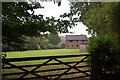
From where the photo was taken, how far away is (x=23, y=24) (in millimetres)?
4270

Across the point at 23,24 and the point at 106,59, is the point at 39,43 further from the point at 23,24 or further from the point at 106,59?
the point at 23,24

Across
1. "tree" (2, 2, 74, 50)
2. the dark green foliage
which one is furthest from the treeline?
the dark green foliage

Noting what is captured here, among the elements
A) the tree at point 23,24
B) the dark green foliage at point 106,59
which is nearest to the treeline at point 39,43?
the tree at point 23,24

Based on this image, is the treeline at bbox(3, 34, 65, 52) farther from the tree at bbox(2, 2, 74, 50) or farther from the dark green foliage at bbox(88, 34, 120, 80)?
the dark green foliage at bbox(88, 34, 120, 80)

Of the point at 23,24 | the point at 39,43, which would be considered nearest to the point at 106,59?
the point at 23,24

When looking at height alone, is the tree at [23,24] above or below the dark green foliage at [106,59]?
above

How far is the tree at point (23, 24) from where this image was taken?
400cm

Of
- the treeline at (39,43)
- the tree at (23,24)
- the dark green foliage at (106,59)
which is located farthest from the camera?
the dark green foliage at (106,59)

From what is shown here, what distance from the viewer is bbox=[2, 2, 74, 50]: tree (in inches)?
158

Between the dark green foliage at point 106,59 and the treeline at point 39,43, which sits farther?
the dark green foliage at point 106,59

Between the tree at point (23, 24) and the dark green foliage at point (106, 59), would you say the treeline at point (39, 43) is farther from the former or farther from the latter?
the dark green foliage at point (106, 59)

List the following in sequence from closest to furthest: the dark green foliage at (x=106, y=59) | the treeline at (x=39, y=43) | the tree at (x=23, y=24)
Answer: the tree at (x=23, y=24) → the treeline at (x=39, y=43) → the dark green foliage at (x=106, y=59)

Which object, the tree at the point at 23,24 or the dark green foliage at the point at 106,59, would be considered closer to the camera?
the tree at the point at 23,24

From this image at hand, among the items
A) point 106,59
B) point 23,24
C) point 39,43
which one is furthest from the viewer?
point 39,43
